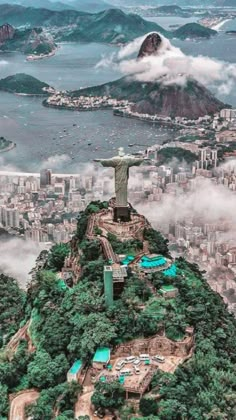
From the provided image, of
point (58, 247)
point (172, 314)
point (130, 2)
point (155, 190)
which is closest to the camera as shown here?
point (172, 314)

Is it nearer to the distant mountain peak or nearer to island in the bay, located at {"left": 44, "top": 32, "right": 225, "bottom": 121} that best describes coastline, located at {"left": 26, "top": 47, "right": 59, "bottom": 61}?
island in the bay, located at {"left": 44, "top": 32, "right": 225, "bottom": 121}

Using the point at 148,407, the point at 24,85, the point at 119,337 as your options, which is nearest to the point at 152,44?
the point at 24,85

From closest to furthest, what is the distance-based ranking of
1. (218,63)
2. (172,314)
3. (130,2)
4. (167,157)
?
(172,314)
(167,157)
(218,63)
(130,2)

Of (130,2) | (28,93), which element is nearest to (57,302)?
(28,93)

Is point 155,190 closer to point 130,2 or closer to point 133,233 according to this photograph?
point 133,233

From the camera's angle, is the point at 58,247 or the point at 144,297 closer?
the point at 144,297

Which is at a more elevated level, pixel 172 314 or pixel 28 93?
pixel 172 314

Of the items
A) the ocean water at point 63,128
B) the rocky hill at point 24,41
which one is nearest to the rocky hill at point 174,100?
the ocean water at point 63,128
